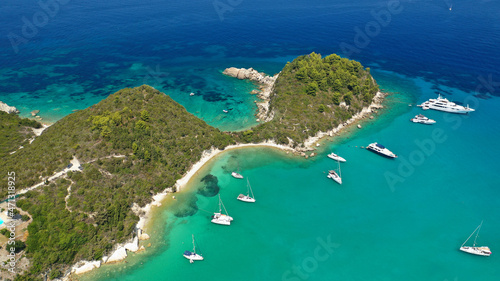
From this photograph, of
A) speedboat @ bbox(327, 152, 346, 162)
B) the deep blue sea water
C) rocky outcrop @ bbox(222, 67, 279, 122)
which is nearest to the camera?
the deep blue sea water

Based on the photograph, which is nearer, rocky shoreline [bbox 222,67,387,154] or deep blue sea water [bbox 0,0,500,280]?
deep blue sea water [bbox 0,0,500,280]

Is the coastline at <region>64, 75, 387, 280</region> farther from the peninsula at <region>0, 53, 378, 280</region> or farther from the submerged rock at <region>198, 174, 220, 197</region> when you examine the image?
the submerged rock at <region>198, 174, 220, 197</region>

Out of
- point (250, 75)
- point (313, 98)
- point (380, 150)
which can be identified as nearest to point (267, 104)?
point (313, 98)

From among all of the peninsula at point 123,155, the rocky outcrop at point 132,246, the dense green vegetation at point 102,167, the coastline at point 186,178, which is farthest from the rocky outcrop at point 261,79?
the rocky outcrop at point 132,246

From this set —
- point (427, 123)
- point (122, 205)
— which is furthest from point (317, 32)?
point (122, 205)

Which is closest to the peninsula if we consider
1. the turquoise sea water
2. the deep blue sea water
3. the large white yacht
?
the turquoise sea water

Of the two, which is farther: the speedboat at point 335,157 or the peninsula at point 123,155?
the speedboat at point 335,157

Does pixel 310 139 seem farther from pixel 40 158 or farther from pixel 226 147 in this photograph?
pixel 40 158

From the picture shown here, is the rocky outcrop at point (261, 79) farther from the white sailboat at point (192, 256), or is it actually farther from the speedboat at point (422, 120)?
the white sailboat at point (192, 256)
